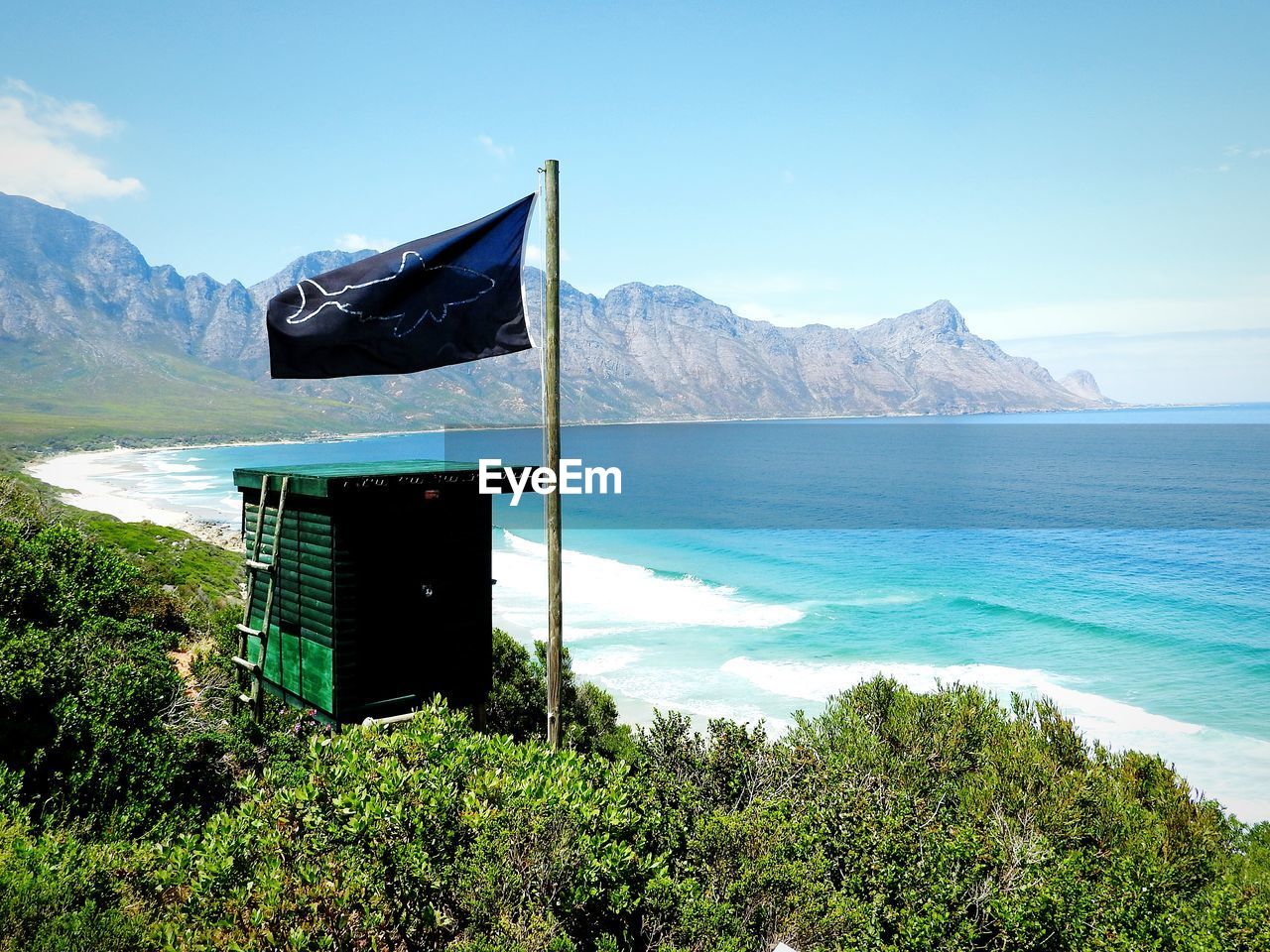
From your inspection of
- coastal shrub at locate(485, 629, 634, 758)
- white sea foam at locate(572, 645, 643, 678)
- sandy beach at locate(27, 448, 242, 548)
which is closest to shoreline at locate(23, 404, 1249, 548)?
sandy beach at locate(27, 448, 242, 548)

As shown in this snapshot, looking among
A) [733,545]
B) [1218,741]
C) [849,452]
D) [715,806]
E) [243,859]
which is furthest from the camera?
[849,452]

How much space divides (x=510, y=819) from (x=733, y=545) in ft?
231

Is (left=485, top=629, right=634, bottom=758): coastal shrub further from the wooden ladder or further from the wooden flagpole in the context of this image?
the wooden flagpole

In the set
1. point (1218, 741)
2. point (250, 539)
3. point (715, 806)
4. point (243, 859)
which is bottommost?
point (1218, 741)

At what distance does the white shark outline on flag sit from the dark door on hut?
2820mm

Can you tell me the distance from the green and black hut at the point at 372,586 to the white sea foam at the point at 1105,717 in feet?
72.3

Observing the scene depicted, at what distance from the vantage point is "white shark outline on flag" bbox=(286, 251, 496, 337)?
8.03m

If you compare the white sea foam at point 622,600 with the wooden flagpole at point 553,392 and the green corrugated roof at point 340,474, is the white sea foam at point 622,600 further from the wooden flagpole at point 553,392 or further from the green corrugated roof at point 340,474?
the wooden flagpole at point 553,392

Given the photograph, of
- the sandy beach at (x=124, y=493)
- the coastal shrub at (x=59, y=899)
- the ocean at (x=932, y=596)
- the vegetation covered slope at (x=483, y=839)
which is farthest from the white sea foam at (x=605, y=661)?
the sandy beach at (x=124, y=493)

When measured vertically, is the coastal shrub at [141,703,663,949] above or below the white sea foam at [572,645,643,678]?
above

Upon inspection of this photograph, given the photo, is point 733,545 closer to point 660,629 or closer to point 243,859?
point 660,629

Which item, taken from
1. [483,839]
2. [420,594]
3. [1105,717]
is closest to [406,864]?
[483,839]

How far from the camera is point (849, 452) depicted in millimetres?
188250

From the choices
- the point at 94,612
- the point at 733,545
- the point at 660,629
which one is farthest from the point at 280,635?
the point at 733,545
